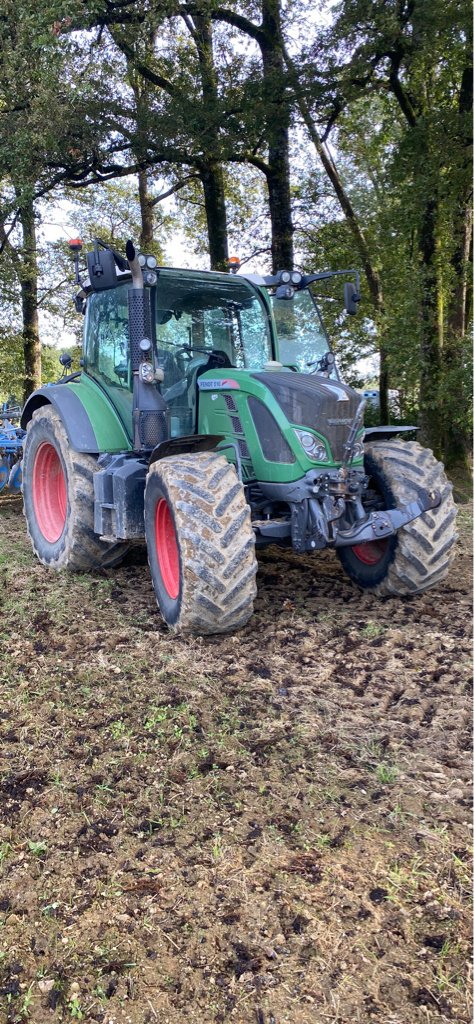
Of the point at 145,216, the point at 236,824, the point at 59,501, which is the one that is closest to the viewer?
the point at 236,824

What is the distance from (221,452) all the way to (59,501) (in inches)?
82.0

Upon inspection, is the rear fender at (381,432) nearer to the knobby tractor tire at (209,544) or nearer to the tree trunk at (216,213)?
the knobby tractor tire at (209,544)

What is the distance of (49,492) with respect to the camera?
6.90m

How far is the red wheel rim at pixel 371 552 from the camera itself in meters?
5.67

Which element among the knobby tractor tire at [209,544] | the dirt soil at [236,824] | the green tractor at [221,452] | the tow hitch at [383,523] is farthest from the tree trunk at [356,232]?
the dirt soil at [236,824]

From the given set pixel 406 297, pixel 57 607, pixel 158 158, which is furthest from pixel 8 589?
pixel 158 158

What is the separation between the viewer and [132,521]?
17.6ft

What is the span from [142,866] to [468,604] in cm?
345

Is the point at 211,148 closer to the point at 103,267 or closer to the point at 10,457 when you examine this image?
the point at 10,457

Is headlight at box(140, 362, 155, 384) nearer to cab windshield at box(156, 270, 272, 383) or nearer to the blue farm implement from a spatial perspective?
cab windshield at box(156, 270, 272, 383)

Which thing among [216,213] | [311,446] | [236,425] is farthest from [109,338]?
[216,213]

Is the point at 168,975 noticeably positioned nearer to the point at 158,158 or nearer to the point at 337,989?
the point at 337,989

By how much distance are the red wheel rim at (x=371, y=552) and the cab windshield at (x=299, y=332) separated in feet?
4.42

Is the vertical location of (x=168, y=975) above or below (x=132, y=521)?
below
